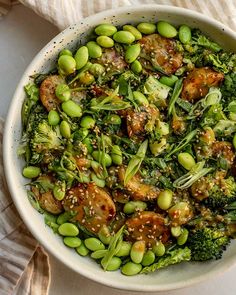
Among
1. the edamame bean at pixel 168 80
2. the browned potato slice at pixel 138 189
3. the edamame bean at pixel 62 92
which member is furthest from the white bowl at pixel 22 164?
the browned potato slice at pixel 138 189

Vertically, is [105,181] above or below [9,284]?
above

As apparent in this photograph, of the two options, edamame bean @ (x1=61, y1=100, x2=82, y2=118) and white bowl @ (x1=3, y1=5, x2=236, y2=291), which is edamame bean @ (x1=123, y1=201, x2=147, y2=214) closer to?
white bowl @ (x1=3, y1=5, x2=236, y2=291)

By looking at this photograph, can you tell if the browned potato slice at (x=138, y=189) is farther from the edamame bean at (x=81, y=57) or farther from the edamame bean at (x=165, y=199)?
the edamame bean at (x=81, y=57)

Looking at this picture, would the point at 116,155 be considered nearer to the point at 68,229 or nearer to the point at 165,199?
the point at 165,199

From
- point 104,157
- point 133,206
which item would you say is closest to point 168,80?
point 104,157

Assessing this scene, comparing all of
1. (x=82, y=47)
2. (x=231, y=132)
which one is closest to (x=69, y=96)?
(x=82, y=47)

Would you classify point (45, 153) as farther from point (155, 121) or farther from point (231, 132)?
point (231, 132)
